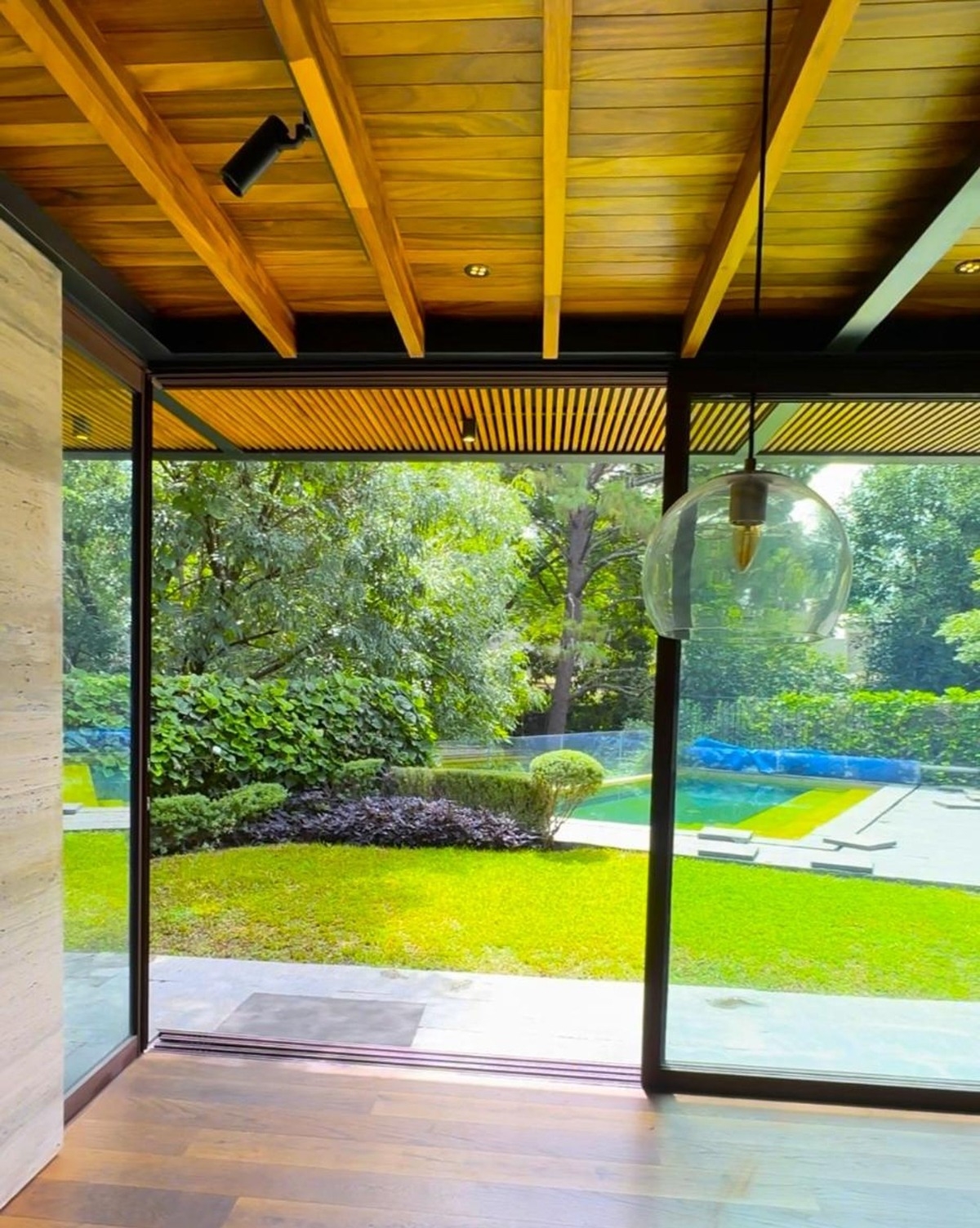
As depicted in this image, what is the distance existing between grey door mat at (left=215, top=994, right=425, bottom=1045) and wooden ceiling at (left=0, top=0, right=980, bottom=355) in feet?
8.57

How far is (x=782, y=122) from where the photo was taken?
1236 millimetres

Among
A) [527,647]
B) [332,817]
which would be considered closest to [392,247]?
[332,817]

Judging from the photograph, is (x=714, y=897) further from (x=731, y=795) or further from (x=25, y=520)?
(x=25, y=520)

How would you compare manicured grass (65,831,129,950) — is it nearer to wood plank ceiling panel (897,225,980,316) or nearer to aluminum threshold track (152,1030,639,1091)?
aluminum threshold track (152,1030,639,1091)

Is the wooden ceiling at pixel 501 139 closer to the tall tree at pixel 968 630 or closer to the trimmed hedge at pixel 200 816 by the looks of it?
the tall tree at pixel 968 630

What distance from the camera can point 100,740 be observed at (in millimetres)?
2266

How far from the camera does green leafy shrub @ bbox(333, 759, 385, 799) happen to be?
628cm

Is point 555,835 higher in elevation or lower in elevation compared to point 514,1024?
lower

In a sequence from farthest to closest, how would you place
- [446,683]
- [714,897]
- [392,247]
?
[446,683] < [714,897] < [392,247]

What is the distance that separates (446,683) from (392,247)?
532 centimetres

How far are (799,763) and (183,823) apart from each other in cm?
462

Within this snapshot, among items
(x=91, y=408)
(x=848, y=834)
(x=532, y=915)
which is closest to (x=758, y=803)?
(x=848, y=834)

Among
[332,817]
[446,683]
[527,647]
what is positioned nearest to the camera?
[332,817]

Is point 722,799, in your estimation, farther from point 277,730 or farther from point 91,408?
point 277,730
